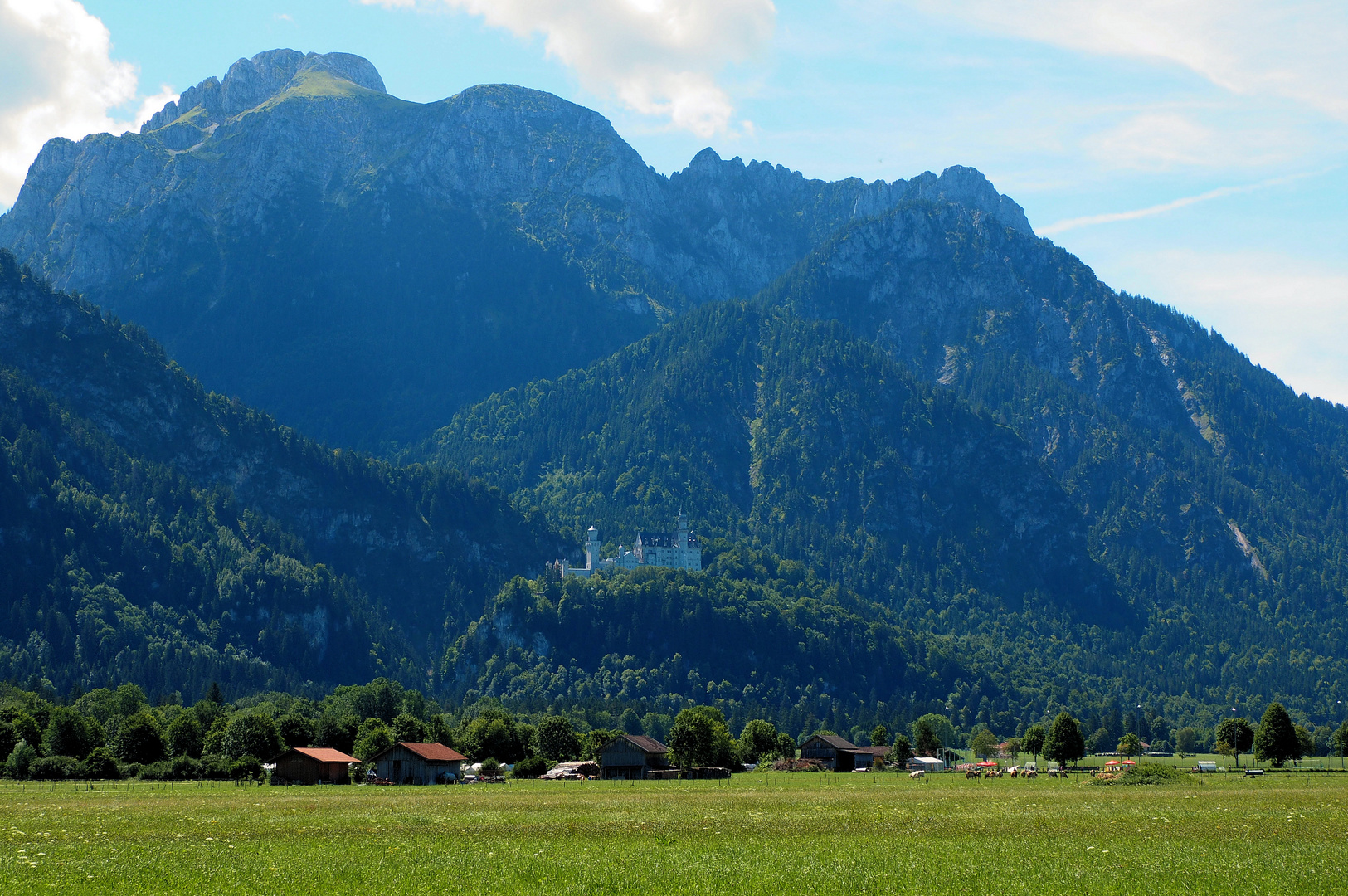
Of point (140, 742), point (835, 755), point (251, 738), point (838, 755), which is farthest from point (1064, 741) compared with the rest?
point (140, 742)

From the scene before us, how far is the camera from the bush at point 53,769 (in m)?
142

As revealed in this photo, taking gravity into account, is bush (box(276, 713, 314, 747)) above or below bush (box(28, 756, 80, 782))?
above

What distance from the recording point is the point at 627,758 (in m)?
167

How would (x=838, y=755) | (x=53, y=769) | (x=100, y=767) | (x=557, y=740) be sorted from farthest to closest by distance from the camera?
(x=838, y=755) < (x=557, y=740) < (x=100, y=767) < (x=53, y=769)

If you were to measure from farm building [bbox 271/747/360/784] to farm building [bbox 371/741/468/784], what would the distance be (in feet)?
11.7

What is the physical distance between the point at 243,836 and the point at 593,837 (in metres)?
18.7

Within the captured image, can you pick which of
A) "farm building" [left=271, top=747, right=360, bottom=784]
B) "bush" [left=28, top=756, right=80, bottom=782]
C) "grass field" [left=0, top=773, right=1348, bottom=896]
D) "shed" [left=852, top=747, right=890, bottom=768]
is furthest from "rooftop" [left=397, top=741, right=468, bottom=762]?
"shed" [left=852, top=747, right=890, bottom=768]

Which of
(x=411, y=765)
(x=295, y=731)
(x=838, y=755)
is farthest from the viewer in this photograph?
(x=838, y=755)

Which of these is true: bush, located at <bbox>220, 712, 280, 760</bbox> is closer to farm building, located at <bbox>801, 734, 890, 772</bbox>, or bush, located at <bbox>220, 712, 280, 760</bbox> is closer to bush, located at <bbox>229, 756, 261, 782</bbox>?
bush, located at <bbox>229, 756, 261, 782</bbox>

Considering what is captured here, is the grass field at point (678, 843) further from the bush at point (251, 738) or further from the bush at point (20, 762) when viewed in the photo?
the bush at point (251, 738)

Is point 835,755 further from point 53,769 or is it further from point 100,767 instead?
point 53,769

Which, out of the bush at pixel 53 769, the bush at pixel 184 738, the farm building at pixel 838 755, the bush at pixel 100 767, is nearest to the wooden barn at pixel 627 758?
the farm building at pixel 838 755

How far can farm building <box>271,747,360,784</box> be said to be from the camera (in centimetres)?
13888

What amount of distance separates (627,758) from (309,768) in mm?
41115
